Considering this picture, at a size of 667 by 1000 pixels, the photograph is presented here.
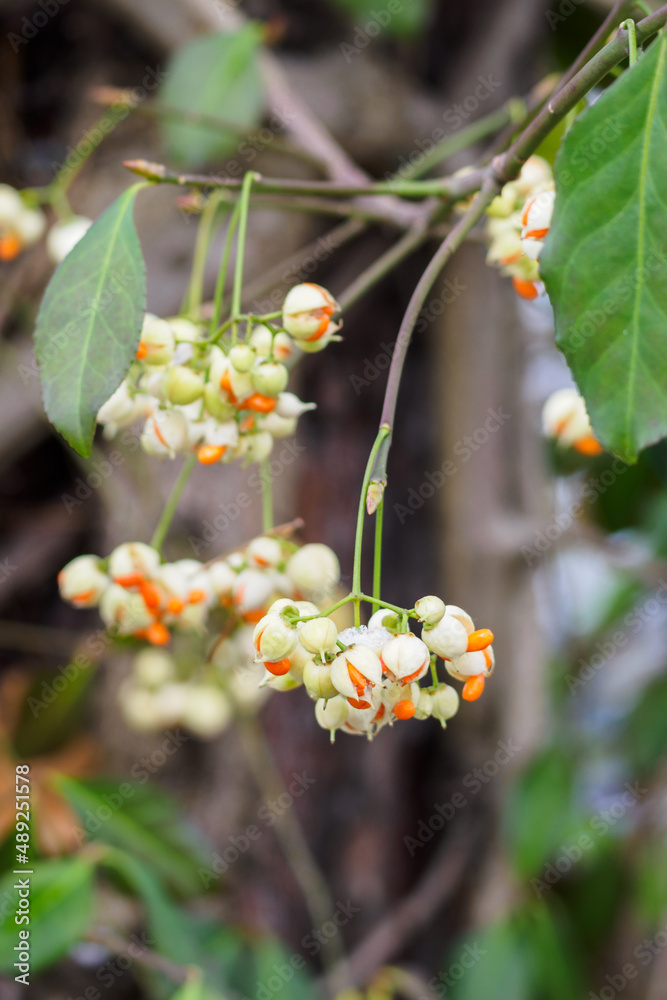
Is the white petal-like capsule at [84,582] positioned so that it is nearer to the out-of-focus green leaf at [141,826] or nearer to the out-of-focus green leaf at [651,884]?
the out-of-focus green leaf at [141,826]

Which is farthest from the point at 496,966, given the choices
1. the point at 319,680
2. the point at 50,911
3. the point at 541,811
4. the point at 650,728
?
the point at 319,680

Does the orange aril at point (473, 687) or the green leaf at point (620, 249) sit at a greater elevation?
the green leaf at point (620, 249)

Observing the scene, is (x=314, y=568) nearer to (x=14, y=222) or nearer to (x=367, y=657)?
(x=367, y=657)

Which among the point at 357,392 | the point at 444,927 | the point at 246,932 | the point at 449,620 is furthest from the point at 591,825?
the point at 449,620

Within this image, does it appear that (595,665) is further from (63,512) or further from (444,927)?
(63,512)

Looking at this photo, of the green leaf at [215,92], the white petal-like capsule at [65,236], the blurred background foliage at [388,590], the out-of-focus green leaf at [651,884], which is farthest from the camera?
the out-of-focus green leaf at [651,884]

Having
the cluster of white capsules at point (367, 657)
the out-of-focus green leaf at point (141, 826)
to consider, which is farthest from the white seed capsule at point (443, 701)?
the out-of-focus green leaf at point (141, 826)
